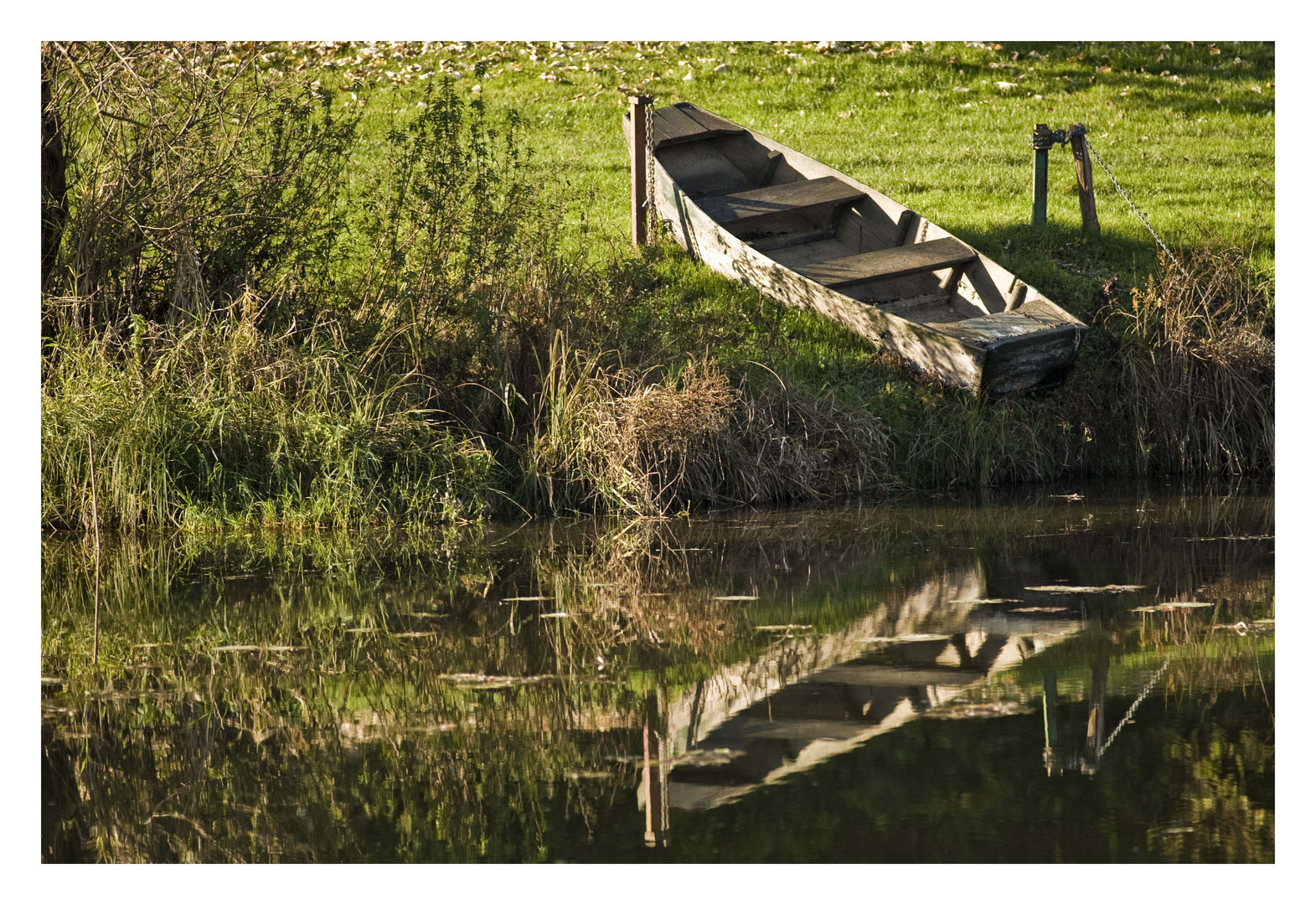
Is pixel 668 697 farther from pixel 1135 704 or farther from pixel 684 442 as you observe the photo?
pixel 684 442

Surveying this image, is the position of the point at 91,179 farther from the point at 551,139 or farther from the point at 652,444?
the point at 551,139

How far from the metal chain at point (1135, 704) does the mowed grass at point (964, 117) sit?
6251 millimetres

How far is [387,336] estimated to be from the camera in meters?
9.42

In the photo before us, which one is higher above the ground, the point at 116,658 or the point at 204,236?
the point at 204,236


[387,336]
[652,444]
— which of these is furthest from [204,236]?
[652,444]

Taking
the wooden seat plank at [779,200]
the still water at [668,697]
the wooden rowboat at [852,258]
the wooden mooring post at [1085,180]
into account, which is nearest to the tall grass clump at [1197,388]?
the wooden rowboat at [852,258]

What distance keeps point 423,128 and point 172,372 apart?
260cm

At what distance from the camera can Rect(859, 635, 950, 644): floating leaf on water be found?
19.2 ft

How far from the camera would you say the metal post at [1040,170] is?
39.1 feet

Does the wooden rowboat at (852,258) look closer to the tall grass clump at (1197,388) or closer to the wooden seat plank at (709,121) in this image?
the wooden seat plank at (709,121)

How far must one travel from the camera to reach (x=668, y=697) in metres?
5.16

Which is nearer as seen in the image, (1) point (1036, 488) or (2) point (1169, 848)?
(2) point (1169, 848)

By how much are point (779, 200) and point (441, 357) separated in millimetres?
4025

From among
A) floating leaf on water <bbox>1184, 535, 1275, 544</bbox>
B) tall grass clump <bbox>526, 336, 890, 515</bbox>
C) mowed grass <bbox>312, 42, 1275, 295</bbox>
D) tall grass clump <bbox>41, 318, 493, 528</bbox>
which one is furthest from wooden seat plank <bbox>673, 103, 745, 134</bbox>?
floating leaf on water <bbox>1184, 535, 1275, 544</bbox>
